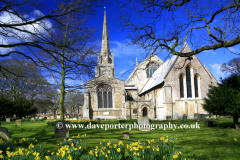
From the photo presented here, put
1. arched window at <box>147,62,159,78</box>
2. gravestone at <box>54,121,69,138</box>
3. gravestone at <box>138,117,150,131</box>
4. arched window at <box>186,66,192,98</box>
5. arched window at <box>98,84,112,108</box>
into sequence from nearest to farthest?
1. gravestone at <box>54,121,69,138</box>
2. gravestone at <box>138,117,150,131</box>
3. arched window at <box>186,66,192,98</box>
4. arched window at <box>98,84,112,108</box>
5. arched window at <box>147,62,159,78</box>

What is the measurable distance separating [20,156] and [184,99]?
942 inches

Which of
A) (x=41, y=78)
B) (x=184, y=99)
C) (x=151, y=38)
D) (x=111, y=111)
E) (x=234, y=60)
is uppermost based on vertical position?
(x=234, y=60)

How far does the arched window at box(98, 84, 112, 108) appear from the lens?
31.7 m

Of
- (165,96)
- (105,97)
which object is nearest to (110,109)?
(105,97)

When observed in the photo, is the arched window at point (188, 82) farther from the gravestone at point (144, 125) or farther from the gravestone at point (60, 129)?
the gravestone at point (60, 129)

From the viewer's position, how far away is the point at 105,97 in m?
32.0

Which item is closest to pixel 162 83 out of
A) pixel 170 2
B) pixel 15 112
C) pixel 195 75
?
pixel 195 75

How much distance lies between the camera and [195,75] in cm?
2641

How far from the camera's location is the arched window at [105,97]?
3173 cm

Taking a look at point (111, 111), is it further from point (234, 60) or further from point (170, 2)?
point (234, 60)

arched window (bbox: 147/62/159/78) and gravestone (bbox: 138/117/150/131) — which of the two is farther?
arched window (bbox: 147/62/159/78)

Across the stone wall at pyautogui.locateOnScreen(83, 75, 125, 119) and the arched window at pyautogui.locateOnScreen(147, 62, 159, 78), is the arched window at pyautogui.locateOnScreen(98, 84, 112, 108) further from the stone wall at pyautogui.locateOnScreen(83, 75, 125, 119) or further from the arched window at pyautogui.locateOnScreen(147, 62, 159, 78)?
the arched window at pyautogui.locateOnScreen(147, 62, 159, 78)

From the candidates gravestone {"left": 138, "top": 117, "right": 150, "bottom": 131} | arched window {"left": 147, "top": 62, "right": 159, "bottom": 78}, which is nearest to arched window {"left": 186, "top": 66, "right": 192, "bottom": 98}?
arched window {"left": 147, "top": 62, "right": 159, "bottom": 78}

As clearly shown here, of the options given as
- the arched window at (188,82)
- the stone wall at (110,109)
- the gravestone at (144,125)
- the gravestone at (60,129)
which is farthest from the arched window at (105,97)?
the gravestone at (60,129)
